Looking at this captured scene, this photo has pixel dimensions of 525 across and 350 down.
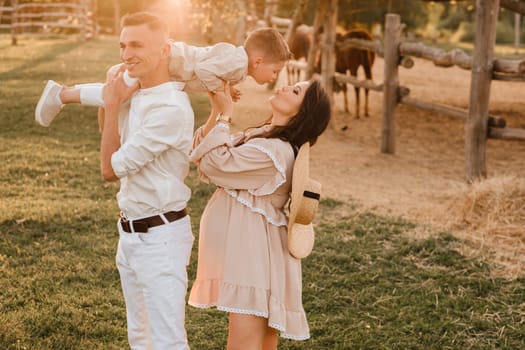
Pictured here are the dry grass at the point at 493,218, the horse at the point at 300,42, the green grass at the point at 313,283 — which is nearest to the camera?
the green grass at the point at 313,283

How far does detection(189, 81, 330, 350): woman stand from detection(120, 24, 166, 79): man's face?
0.29 meters

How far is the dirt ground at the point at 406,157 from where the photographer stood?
6762mm

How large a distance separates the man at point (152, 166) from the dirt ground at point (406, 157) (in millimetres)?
3598

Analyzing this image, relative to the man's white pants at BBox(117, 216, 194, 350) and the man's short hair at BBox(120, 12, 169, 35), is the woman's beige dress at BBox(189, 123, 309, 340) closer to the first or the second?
the man's white pants at BBox(117, 216, 194, 350)

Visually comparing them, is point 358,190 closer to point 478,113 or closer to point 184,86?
point 478,113

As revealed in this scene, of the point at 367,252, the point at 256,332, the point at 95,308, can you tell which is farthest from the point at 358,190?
the point at 256,332

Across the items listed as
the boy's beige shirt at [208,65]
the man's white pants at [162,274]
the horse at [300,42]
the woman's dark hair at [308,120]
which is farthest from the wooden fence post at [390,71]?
the man's white pants at [162,274]

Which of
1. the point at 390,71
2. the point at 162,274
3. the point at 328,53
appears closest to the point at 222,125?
the point at 162,274

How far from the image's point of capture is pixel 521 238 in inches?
212

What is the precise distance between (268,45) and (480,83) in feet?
17.0

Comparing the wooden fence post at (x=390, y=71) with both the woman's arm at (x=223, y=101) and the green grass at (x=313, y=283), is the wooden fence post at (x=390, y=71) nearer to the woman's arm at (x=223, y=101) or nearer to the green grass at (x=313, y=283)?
the green grass at (x=313, y=283)

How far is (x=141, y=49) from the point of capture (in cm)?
254

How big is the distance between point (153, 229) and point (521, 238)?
3.60 m

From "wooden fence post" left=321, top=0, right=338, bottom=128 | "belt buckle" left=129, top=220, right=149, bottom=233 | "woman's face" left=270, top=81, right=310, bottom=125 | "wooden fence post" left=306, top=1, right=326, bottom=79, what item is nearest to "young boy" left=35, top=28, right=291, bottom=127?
"woman's face" left=270, top=81, right=310, bottom=125
